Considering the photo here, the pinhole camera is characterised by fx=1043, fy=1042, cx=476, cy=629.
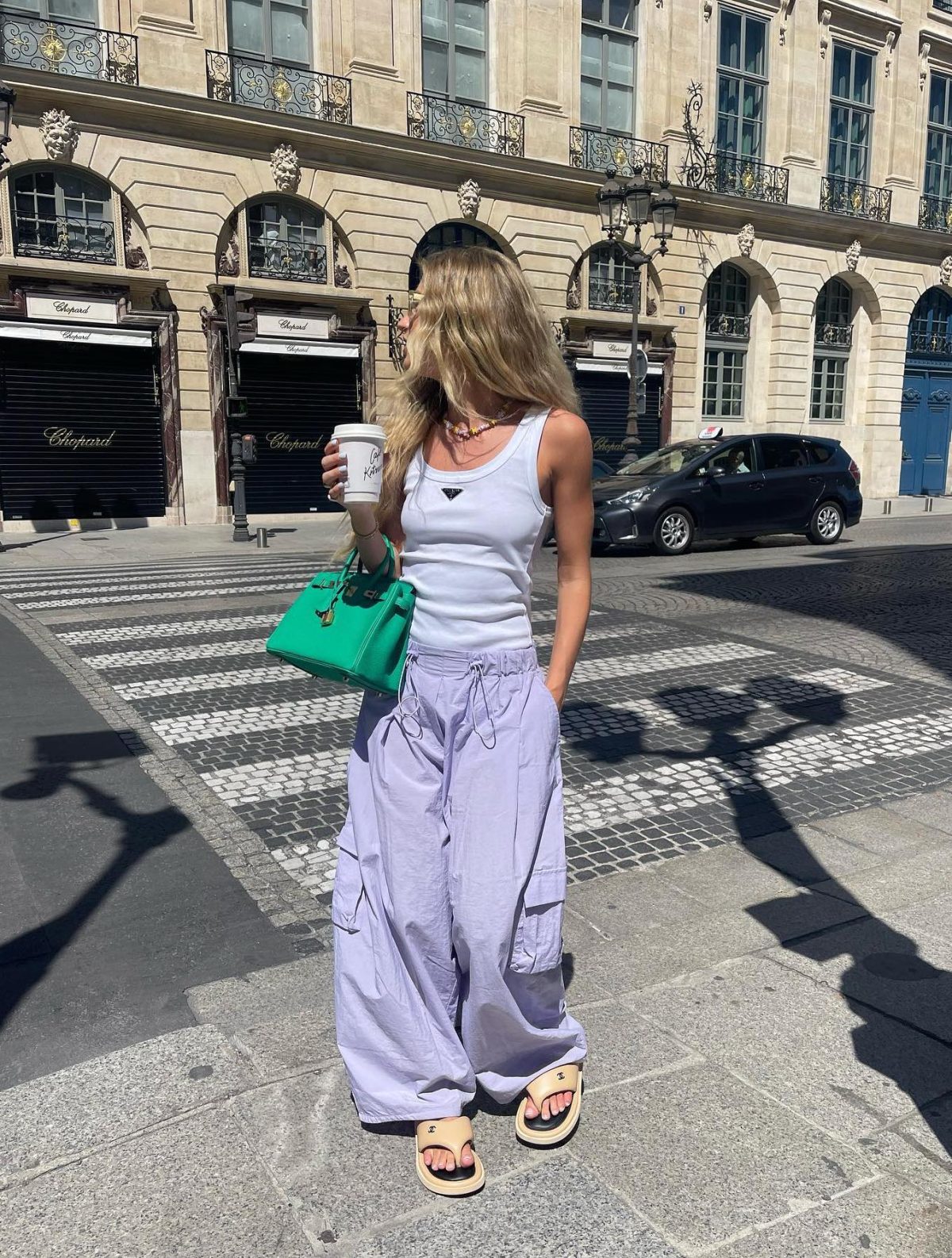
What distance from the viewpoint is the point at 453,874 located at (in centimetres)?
225

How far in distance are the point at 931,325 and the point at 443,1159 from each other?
36.2m

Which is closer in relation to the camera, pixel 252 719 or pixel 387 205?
pixel 252 719

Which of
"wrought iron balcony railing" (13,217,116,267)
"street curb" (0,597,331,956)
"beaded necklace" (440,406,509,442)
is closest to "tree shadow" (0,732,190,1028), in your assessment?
"street curb" (0,597,331,956)

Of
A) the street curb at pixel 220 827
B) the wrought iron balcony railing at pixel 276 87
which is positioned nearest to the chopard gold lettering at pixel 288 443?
the wrought iron balcony railing at pixel 276 87

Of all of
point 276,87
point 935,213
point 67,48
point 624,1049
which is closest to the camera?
point 624,1049

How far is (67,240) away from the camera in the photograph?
1909 centimetres

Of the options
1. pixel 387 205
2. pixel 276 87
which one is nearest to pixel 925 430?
pixel 387 205

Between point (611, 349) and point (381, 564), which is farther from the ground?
point (611, 349)

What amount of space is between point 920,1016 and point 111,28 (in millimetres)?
21434

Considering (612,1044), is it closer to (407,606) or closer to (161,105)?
(407,606)

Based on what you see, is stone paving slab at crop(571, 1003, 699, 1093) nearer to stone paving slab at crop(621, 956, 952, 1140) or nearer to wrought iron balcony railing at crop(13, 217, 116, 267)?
stone paving slab at crop(621, 956, 952, 1140)

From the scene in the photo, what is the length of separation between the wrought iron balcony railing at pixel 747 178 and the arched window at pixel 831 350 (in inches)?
138

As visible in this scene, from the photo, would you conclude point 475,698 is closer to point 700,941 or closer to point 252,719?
point 700,941

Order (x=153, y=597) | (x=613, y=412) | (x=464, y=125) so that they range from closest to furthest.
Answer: (x=153, y=597) < (x=464, y=125) < (x=613, y=412)
